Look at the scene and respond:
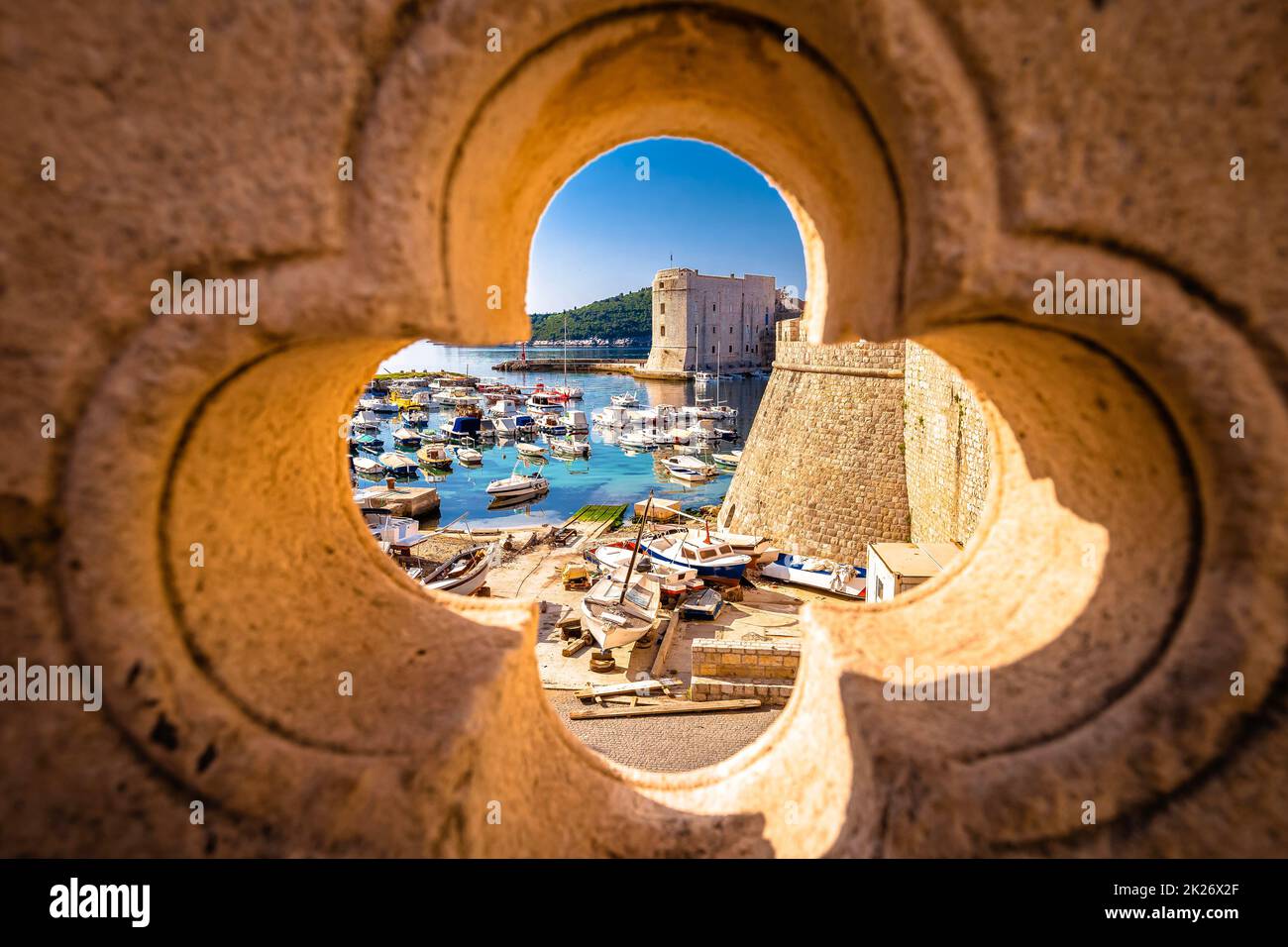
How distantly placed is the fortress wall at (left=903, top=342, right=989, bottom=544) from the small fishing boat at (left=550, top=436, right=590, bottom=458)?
83.2 feet

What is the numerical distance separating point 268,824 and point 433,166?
174cm

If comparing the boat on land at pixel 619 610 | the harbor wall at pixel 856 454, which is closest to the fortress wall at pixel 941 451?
the harbor wall at pixel 856 454

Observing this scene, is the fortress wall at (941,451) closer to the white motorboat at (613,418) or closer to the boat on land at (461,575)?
the boat on land at (461,575)

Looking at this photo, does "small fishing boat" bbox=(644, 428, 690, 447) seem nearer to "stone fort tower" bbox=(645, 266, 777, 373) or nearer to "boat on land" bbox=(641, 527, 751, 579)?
"stone fort tower" bbox=(645, 266, 777, 373)

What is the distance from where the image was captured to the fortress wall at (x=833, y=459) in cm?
1562

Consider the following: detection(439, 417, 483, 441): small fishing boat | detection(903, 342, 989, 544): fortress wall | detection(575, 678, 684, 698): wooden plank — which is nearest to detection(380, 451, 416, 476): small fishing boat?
detection(439, 417, 483, 441): small fishing boat

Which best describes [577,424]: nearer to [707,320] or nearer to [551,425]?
[551,425]

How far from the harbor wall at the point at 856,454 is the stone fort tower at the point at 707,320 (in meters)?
37.6

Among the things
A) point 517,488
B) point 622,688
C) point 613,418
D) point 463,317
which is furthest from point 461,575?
point 613,418

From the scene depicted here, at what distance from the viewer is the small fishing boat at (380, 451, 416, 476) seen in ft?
108
